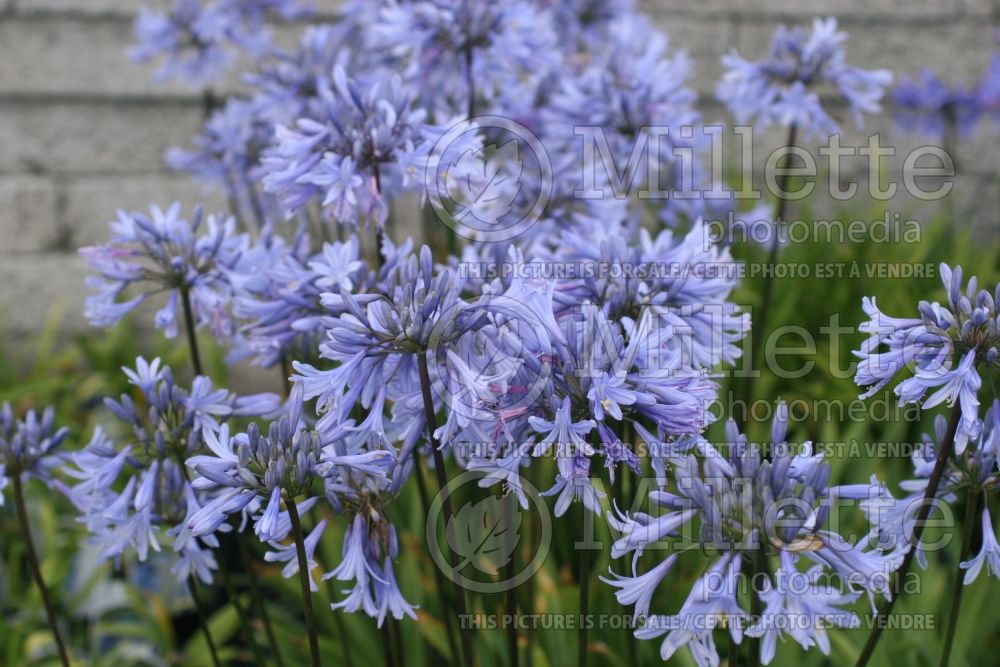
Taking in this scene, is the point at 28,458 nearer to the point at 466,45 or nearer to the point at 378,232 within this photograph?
the point at 378,232

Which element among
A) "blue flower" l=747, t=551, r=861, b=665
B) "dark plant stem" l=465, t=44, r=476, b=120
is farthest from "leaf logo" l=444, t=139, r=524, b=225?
"blue flower" l=747, t=551, r=861, b=665

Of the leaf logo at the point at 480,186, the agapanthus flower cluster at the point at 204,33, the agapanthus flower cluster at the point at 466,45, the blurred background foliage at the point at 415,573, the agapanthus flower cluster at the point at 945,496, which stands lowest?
the blurred background foliage at the point at 415,573

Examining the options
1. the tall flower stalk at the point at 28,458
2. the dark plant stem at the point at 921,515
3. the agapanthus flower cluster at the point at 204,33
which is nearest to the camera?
the dark plant stem at the point at 921,515

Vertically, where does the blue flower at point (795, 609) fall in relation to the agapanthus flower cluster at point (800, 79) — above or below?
below

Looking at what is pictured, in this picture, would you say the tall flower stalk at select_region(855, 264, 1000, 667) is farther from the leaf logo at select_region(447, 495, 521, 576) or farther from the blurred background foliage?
the leaf logo at select_region(447, 495, 521, 576)

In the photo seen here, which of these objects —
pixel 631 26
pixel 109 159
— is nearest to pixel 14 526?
pixel 109 159

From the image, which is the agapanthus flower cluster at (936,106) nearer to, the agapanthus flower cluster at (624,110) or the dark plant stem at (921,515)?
the agapanthus flower cluster at (624,110)

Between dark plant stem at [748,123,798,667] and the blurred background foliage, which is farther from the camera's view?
the blurred background foliage

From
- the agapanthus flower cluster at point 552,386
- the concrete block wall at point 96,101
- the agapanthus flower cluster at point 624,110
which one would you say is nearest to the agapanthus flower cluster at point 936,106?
the concrete block wall at point 96,101
